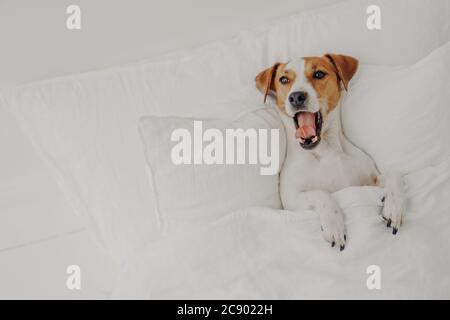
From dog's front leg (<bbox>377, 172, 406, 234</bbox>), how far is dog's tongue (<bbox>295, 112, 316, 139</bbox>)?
0.21 m

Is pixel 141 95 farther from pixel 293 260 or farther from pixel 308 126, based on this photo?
pixel 293 260

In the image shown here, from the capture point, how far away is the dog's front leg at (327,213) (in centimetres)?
113

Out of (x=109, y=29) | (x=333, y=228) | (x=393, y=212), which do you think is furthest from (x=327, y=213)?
(x=109, y=29)

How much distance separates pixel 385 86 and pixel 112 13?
71 cm

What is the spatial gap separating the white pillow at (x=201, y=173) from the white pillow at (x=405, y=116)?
219 millimetres

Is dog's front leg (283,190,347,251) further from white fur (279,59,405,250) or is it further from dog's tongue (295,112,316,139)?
dog's tongue (295,112,316,139)

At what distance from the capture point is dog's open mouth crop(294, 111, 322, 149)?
1.18m

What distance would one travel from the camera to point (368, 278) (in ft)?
3.72

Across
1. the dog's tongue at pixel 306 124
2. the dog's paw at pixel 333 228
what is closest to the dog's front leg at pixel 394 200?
the dog's paw at pixel 333 228

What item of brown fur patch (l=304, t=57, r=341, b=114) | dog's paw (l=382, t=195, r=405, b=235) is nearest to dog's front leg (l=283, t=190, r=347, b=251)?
dog's paw (l=382, t=195, r=405, b=235)

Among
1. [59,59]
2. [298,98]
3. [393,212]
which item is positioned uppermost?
[59,59]

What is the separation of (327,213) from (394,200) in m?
0.16

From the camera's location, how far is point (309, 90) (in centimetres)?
116
